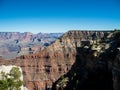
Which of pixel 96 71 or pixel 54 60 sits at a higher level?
pixel 96 71

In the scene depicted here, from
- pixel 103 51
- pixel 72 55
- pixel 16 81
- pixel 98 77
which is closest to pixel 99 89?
pixel 98 77

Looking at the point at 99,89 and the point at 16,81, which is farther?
the point at 99,89

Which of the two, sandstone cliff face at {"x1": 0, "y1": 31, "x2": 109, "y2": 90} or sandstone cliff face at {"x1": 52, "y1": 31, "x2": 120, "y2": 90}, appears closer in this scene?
sandstone cliff face at {"x1": 52, "y1": 31, "x2": 120, "y2": 90}

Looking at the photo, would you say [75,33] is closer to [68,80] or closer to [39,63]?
[39,63]

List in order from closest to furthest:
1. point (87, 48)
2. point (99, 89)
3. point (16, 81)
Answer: point (16, 81) < point (99, 89) < point (87, 48)

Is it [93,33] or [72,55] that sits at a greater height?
[93,33]

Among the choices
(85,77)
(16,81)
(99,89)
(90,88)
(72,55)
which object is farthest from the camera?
(72,55)

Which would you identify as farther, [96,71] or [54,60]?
[54,60]

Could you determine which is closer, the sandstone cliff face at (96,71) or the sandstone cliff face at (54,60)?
the sandstone cliff face at (96,71)
